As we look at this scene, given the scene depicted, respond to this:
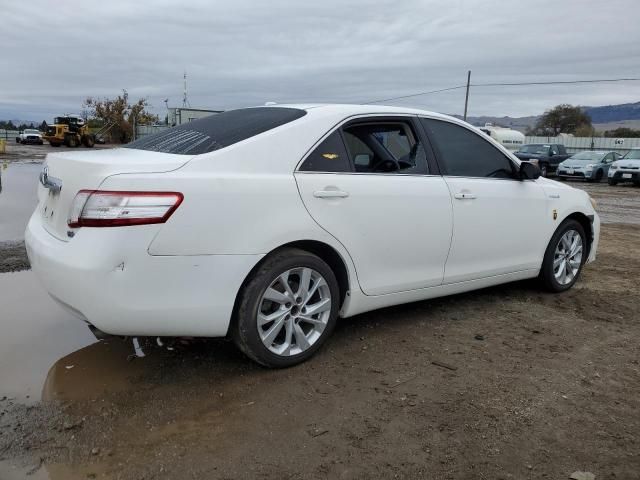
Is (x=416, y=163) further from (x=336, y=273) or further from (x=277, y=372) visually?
(x=277, y=372)

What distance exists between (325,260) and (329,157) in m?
0.66

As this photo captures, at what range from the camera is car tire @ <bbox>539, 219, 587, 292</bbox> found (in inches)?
202

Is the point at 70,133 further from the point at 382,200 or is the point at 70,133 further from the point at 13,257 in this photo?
the point at 382,200

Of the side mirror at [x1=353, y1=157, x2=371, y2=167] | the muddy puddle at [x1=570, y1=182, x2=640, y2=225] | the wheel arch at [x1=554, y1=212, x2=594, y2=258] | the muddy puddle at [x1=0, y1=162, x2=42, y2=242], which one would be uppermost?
the side mirror at [x1=353, y1=157, x2=371, y2=167]

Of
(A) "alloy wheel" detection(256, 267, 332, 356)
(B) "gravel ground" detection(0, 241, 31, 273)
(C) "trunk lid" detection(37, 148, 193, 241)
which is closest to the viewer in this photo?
(C) "trunk lid" detection(37, 148, 193, 241)

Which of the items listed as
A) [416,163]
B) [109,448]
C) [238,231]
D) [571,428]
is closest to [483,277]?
[416,163]

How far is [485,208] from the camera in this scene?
4.42m

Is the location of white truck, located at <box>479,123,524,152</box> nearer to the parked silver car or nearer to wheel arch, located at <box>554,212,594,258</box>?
the parked silver car

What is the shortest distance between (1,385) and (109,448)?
1051 millimetres

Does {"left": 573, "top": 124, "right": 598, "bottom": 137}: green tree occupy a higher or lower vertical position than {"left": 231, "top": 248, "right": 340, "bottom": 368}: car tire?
higher

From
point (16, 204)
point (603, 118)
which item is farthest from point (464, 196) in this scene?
point (603, 118)

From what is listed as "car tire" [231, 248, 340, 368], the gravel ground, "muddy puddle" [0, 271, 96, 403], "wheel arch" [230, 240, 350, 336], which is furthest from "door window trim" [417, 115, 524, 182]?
the gravel ground

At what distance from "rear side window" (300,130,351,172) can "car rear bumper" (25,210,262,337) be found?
72cm

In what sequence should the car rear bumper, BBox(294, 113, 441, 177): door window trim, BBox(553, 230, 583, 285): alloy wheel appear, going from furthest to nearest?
BBox(553, 230, 583, 285): alloy wheel
BBox(294, 113, 441, 177): door window trim
the car rear bumper
